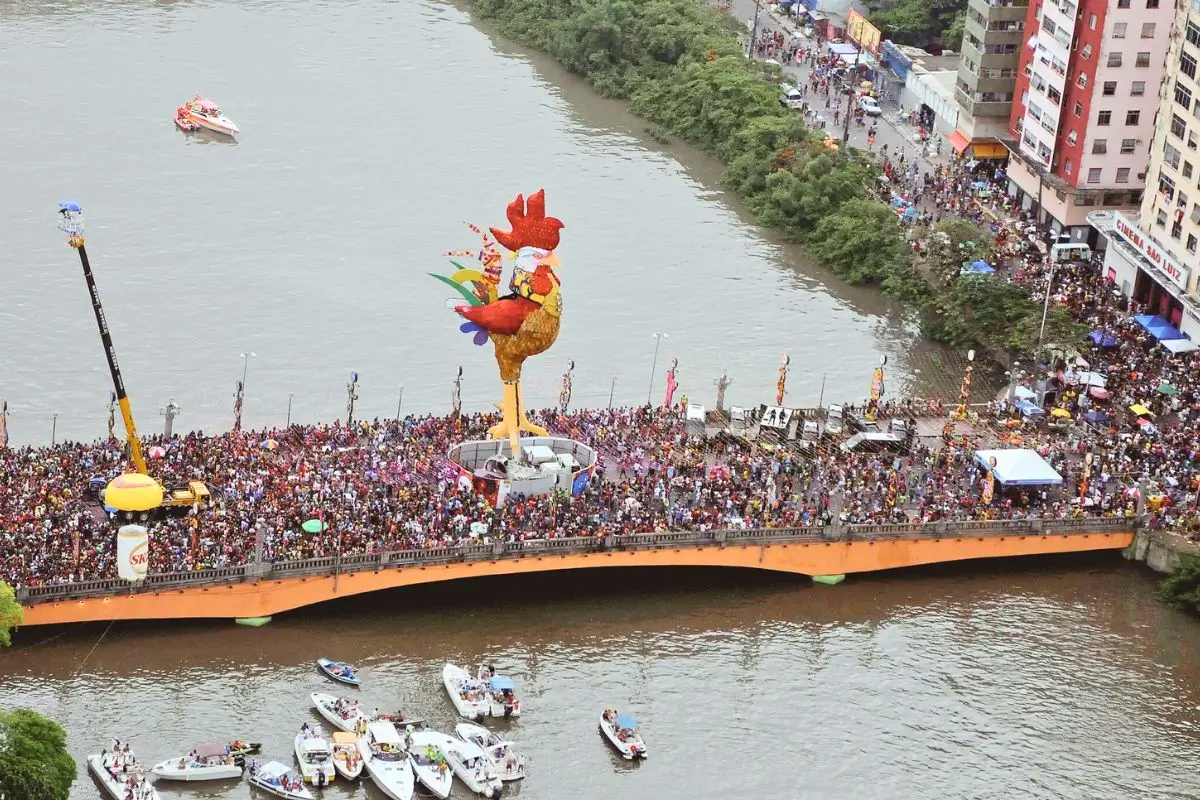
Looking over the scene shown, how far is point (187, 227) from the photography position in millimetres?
139000

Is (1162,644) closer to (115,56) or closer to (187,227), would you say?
(187,227)

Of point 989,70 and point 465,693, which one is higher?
point 989,70

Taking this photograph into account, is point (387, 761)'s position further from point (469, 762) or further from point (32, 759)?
point (32, 759)

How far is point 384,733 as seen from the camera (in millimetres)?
88125

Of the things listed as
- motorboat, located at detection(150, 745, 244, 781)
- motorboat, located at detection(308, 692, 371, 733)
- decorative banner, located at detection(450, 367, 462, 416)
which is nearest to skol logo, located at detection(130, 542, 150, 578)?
motorboat, located at detection(308, 692, 371, 733)

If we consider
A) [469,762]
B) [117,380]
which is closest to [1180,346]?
[469,762]

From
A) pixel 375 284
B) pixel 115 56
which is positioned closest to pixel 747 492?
pixel 375 284

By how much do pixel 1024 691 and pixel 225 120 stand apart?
3028 inches

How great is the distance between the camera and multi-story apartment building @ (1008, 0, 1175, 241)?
130 m

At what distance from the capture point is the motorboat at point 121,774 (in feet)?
274

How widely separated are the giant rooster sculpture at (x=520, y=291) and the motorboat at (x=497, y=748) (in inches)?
710

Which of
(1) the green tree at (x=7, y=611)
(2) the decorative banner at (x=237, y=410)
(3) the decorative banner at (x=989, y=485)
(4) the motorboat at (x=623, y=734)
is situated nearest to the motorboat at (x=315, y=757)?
(4) the motorboat at (x=623, y=734)

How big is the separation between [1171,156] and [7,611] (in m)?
64.8

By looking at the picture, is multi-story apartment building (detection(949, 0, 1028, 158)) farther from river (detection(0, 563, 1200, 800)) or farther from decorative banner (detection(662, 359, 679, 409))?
river (detection(0, 563, 1200, 800))
